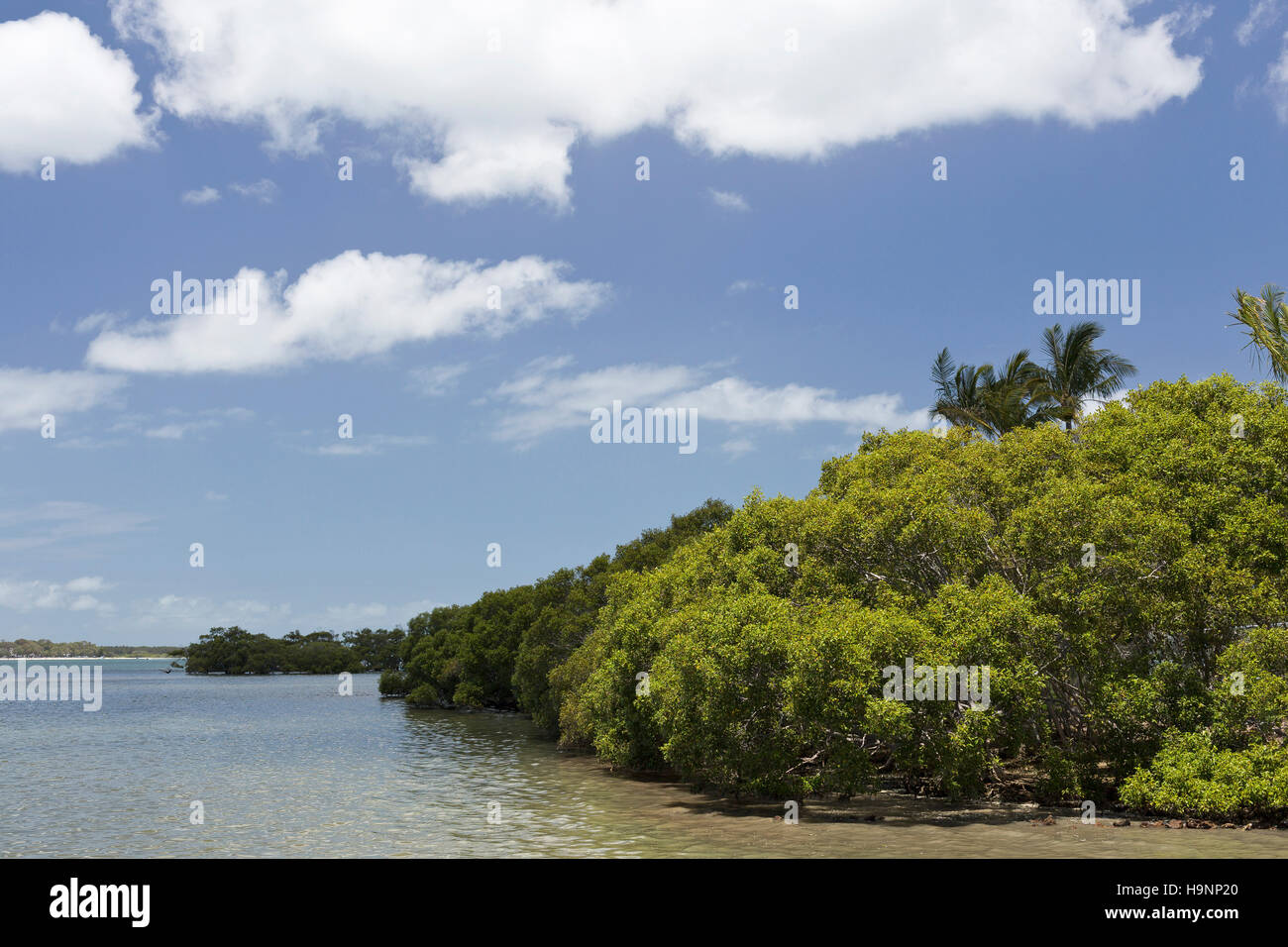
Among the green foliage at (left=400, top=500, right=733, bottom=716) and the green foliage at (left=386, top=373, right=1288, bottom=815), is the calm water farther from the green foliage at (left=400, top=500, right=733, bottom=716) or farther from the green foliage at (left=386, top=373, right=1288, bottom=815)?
the green foliage at (left=400, top=500, right=733, bottom=716)

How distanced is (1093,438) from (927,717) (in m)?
11.1

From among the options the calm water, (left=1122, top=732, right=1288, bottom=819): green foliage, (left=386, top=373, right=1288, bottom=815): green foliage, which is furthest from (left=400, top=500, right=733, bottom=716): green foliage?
(left=1122, top=732, right=1288, bottom=819): green foliage

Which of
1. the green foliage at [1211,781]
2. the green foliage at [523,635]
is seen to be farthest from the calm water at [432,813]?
the green foliage at [523,635]

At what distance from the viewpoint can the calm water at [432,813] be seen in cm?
2250

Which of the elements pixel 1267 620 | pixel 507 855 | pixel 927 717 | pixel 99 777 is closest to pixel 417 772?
pixel 99 777

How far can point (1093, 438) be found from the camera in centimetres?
2905

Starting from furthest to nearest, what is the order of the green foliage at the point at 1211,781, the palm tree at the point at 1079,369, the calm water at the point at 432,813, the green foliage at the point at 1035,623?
the palm tree at the point at 1079,369 < the green foliage at the point at 1035,623 < the calm water at the point at 432,813 < the green foliage at the point at 1211,781

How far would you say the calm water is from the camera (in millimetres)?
22500

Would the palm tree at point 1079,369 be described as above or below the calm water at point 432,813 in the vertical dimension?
above

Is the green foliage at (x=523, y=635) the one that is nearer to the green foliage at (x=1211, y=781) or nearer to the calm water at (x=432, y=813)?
the calm water at (x=432, y=813)

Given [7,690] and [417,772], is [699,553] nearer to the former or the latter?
[417,772]

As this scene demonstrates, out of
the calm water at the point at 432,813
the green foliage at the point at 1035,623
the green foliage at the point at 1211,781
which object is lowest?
the calm water at the point at 432,813
